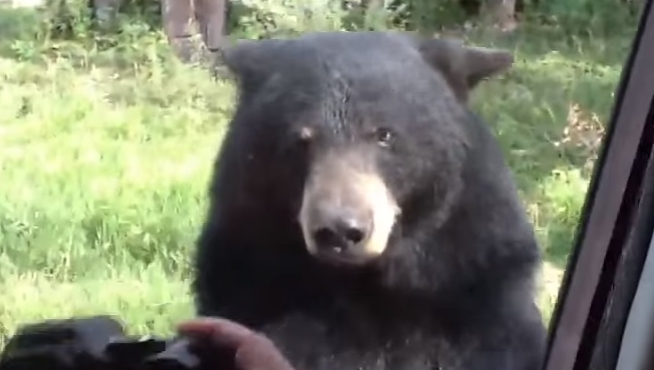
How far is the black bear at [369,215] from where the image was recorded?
1224 millimetres

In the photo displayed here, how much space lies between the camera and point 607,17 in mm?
1282

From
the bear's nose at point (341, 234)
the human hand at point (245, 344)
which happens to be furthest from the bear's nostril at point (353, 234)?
the human hand at point (245, 344)

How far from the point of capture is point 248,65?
1259 mm

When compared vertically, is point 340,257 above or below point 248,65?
below

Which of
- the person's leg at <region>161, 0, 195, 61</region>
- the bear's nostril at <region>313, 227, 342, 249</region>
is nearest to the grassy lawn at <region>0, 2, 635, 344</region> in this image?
the person's leg at <region>161, 0, 195, 61</region>

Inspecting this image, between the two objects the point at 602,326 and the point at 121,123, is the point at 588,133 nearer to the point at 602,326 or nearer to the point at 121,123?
the point at 602,326

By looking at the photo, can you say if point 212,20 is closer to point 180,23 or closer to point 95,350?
point 180,23

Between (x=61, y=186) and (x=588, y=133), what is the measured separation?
56cm

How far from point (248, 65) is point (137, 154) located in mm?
158

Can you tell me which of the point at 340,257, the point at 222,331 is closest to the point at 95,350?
the point at 222,331

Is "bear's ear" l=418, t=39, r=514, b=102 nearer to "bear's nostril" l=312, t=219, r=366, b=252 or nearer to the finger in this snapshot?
"bear's nostril" l=312, t=219, r=366, b=252

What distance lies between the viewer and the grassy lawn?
1.28m

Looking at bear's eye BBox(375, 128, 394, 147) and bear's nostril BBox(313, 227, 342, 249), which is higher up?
bear's eye BBox(375, 128, 394, 147)

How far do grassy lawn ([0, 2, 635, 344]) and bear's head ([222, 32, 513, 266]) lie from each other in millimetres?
49
